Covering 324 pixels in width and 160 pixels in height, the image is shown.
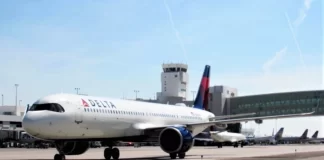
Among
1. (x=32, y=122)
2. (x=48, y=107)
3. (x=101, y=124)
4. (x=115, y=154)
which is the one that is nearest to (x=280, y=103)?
(x=115, y=154)

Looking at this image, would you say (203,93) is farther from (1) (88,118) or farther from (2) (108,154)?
(1) (88,118)

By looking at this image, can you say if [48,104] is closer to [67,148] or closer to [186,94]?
[67,148]

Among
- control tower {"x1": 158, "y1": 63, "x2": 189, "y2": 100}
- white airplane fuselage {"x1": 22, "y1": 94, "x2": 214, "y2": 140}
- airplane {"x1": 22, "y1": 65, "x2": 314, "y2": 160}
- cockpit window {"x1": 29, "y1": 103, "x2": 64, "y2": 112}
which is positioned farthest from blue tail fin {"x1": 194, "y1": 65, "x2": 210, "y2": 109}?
control tower {"x1": 158, "y1": 63, "x2": 189, "y2": 100}

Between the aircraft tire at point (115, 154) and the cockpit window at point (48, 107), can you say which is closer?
the cockpit window at point (48, 107)

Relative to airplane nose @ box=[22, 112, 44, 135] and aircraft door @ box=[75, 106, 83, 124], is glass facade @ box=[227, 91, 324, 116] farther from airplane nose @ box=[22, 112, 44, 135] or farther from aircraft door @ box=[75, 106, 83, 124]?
airplane nose @ box=[22, 112, 44, 135]

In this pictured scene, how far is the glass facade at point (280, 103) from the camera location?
122812 millimetres

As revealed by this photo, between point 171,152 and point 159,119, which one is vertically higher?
point 159,119

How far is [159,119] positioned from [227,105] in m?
101

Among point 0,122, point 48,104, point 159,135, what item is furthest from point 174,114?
point 0,122

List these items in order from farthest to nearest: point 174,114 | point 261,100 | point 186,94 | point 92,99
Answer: point 186,94
point 261,100
point 174,114
point 92,99

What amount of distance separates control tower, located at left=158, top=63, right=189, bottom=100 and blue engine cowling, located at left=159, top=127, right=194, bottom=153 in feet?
375

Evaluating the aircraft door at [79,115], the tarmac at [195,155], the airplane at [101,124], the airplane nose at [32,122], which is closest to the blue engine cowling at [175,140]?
the airplane at [101,124]

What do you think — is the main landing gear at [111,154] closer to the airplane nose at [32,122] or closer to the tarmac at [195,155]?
the tarmac at [195,155]

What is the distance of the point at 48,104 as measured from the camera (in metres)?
26.0
